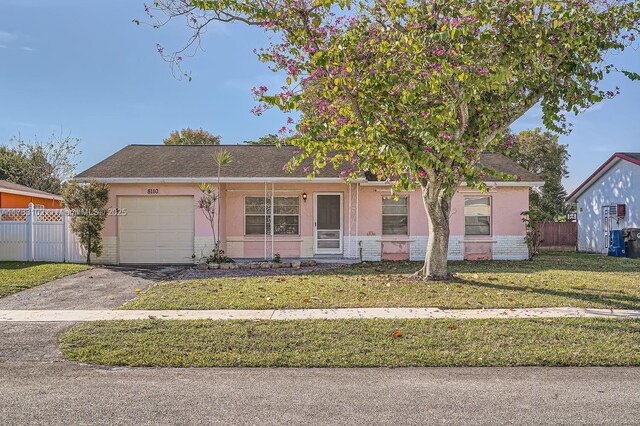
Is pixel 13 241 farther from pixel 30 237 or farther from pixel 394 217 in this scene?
pixel 394 217

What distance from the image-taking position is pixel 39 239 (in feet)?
50.6

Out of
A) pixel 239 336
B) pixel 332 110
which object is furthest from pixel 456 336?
pixel 332 110

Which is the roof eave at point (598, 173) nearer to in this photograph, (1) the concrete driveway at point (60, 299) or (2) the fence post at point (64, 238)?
(1) the concrete driveway at point (60, 299)

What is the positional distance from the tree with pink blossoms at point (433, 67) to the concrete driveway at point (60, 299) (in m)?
5.26

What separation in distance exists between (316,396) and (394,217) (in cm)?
1285

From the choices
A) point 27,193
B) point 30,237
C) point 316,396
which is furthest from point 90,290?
point 27,193

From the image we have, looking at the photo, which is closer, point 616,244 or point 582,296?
point 582,296

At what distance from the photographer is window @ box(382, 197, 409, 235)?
16.8 m

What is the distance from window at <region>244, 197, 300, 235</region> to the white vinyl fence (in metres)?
5.76

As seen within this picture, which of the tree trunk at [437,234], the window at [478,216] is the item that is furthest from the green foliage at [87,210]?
the window at [478,216]

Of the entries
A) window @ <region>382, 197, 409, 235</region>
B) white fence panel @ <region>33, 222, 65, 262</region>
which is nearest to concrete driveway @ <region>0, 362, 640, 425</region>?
white fence panel @ <region>33, 222, 65, 262</region>

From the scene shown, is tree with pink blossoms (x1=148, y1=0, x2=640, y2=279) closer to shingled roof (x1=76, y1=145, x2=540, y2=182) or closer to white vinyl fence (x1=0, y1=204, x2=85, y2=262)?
shingled roof (x1=76, y1=145, x2=540, y2=182)

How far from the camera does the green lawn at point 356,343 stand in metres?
5.37

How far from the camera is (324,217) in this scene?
16.6 meters
